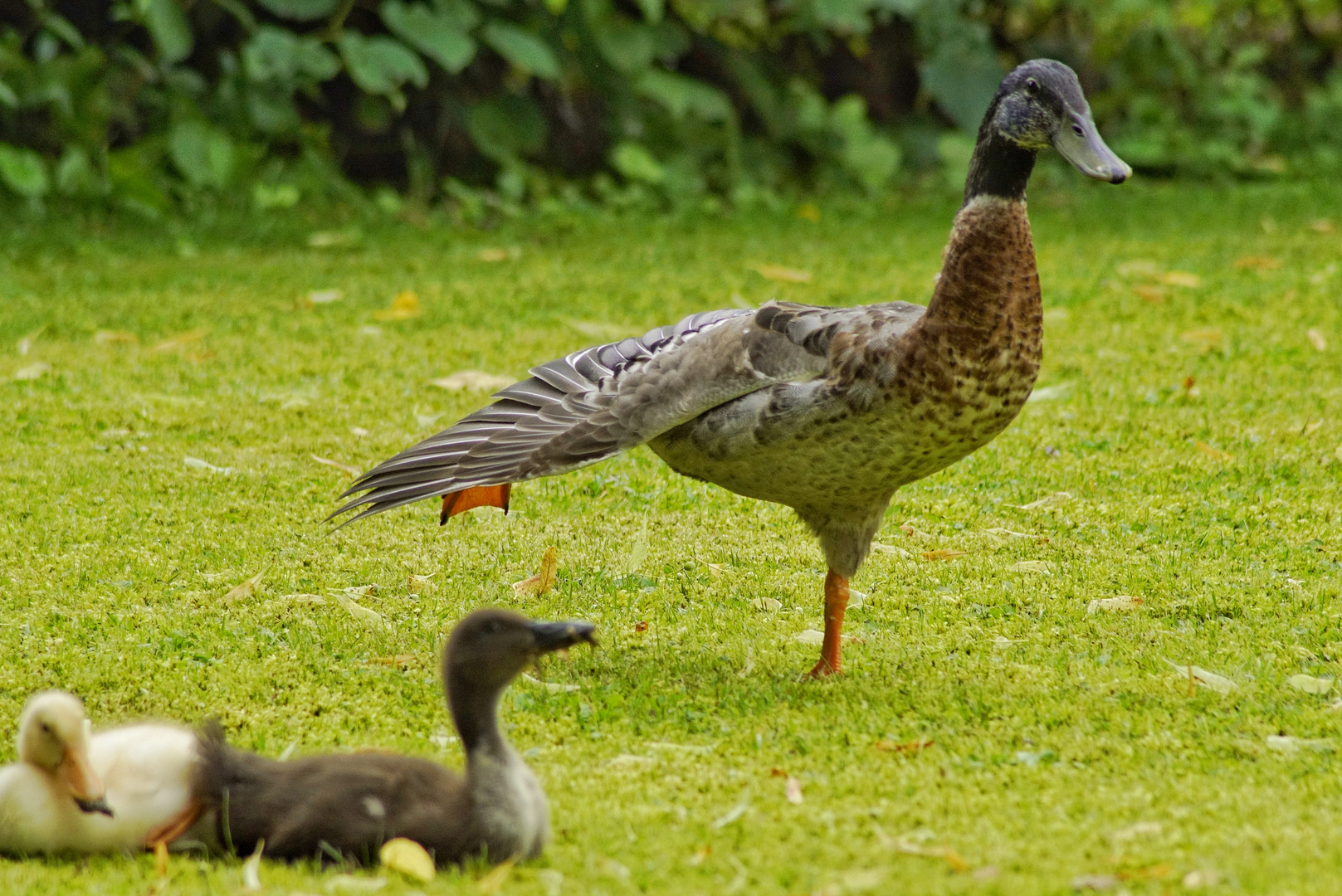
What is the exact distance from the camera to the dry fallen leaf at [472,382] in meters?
7.12

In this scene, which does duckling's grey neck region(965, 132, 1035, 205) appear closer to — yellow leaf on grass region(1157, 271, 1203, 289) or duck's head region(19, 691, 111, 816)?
duck's head region(19, 691, 111, 816)

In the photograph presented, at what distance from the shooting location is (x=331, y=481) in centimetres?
600

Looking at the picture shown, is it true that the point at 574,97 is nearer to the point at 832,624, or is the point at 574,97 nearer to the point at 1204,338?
the point at 1204,338

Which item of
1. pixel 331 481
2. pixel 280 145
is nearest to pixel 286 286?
pixel 280 145

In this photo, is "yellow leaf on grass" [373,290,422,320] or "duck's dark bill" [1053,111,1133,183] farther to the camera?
"yellow leaf on grass" [373,290,422,320]

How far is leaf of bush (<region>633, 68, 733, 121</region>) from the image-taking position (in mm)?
11047

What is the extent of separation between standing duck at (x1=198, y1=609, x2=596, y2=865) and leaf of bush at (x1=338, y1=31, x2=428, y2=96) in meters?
7.39

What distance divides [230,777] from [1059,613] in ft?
8.36

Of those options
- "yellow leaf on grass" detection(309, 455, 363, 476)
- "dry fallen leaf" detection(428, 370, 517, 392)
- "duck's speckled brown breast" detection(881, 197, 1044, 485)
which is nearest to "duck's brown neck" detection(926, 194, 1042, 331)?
"duck's speckled brown breast" detection(881, 197, 1044, 485)

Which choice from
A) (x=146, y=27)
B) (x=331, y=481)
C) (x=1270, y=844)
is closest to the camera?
(x=1270, y=844)

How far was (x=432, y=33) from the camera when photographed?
10391 mm

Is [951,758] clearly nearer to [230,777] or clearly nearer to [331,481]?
[230,777]

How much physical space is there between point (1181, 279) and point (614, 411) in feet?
17.6

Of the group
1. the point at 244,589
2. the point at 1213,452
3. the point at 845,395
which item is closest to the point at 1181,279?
the point at 1213,452
